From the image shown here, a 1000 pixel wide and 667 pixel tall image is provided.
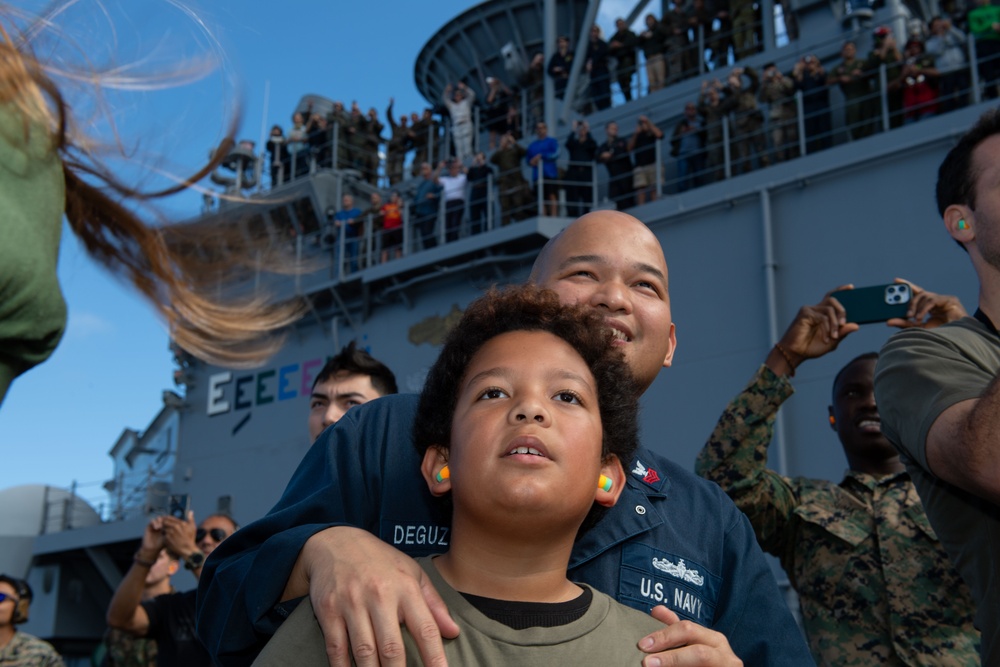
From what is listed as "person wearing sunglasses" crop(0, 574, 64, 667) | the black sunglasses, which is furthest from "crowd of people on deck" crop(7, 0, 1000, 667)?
"person wearing sunglasses" crop(0, 574, 64, 667)

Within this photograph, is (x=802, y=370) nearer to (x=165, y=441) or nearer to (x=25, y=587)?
(x=25, y=587)

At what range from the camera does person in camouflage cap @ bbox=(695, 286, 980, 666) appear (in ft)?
9.46

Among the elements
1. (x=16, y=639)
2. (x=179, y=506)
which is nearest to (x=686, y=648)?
(x=179, y=506)

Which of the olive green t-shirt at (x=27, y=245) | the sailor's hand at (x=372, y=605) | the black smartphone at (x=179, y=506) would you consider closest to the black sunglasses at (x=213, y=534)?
the black smartphone at (x=179, y=506)

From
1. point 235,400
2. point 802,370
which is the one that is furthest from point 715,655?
point 235,400

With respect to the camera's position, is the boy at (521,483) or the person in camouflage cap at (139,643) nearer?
the boy at (521,483)

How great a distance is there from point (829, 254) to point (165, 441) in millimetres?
14118

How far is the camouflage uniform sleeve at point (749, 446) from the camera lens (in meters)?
3.06

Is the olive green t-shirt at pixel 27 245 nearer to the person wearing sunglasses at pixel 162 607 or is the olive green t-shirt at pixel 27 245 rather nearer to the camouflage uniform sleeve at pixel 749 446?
the camouflage uniform sleeve at pixel 749 446

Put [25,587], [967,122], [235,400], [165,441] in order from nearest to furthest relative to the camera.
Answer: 1. [25,587]
2. [967,122]
3. [235,400]
4. [165,441]

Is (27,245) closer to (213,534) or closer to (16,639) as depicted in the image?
(213,534)

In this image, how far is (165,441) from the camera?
19.1 m

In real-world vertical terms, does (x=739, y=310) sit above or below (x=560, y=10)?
below

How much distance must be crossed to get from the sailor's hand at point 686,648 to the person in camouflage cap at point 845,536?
1.71 metres
